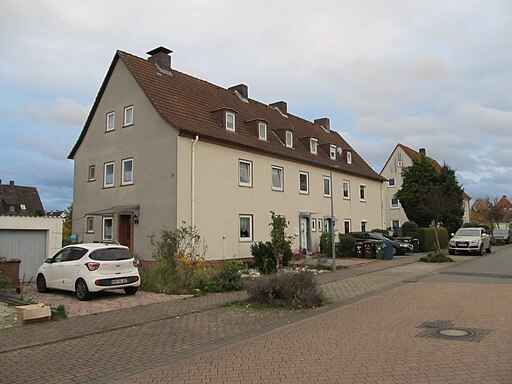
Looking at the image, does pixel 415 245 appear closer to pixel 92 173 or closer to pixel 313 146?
pixel 313 146

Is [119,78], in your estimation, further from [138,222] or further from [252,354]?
[252,354]

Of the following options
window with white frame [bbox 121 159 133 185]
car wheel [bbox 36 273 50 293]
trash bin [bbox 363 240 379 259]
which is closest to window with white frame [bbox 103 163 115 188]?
window with white frame [bbox 121 159 133 185]

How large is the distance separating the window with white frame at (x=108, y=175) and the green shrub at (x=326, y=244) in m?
12.9

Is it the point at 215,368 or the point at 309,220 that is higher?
the point at 309,220

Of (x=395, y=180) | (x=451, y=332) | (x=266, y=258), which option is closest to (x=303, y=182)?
(x=266, y=258)

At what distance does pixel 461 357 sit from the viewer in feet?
22.4

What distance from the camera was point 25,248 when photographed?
1700 cm

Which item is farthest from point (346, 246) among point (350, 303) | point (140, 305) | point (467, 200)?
point (467, 200)

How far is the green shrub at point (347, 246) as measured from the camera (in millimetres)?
28219

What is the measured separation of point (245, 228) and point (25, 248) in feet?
36.6

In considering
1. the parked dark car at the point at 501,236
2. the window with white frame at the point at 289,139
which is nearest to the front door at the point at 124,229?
the window with white frame at the point at 289,139

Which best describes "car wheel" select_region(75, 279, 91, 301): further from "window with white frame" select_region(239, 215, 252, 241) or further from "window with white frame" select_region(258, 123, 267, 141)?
"window with white frame" select_region(258, 123, 267, 141)

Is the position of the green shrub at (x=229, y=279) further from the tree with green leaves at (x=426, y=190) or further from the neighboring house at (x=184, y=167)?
the tree with green leaves at (x=426, y=190)

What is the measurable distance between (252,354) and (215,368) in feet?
2.97
